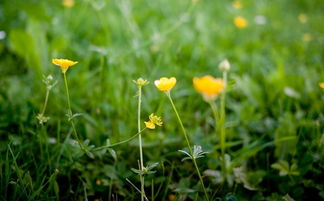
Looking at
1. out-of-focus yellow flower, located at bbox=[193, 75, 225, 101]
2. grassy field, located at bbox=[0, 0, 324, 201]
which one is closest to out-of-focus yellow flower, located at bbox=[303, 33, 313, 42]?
grassy field, located at bbox=[0, 0, 324, 201]

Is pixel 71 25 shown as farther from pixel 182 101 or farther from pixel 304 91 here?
pixel 304 91

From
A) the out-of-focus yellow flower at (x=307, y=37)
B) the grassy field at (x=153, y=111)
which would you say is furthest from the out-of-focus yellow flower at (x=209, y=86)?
the out-of-focus yellow flower at (x=307, y=37)

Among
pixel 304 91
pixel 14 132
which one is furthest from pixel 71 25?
pixel 304 91

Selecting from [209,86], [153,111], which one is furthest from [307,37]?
[209,86]

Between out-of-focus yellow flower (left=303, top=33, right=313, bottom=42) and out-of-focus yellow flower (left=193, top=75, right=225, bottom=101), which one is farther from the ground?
out-of-focus yellow flower (left=193, top=75, right=225, bottom=101)

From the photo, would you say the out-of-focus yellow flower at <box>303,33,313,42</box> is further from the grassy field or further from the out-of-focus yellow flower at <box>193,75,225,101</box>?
the out-of-focus yellow flower at <box>193,75,225,101</box>

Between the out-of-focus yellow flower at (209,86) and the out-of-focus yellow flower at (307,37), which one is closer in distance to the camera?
the out-of-focus yellow flower at (209,86)

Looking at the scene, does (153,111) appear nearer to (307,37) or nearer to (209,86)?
(209,86)

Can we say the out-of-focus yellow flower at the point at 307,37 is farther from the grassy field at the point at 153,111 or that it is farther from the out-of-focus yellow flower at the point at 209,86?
the out-of-focus yellow flower at the point at 209,86
